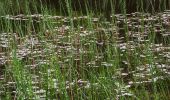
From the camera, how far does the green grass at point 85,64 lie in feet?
16.4

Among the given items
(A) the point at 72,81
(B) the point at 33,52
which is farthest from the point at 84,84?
(B) the point at 33,52

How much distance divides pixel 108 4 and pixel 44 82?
4.70 m

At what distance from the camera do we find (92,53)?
20.8 ft

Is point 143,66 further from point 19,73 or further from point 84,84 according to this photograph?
point 19,73

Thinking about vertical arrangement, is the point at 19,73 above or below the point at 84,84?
above

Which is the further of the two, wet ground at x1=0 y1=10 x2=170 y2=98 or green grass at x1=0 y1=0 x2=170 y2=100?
wet ground at x1=0 y1=10 x2=170 y2=98

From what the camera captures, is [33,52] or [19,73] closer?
[19,73]

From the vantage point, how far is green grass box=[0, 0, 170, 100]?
4996mm

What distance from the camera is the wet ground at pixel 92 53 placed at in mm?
5625

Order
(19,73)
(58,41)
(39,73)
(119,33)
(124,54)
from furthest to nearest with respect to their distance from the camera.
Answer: (119,33) → (58,41) → (124,54) → (39,73) → (19,73)

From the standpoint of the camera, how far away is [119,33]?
777cm

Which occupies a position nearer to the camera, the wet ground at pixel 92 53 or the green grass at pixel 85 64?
the green grass at pixel 85 64

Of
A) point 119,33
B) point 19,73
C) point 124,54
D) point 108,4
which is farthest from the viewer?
point 108,4

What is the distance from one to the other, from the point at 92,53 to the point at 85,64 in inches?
6.9
